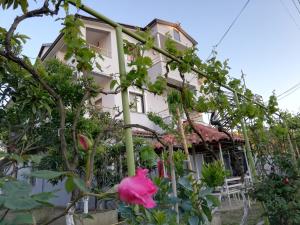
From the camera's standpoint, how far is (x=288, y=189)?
11.6 feet

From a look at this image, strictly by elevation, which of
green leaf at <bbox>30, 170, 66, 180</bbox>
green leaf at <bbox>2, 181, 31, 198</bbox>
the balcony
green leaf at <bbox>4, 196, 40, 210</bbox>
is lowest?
green leaf at <bbox>4, 196, 40, 210</bbox>

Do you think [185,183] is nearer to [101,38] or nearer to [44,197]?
[44,197]

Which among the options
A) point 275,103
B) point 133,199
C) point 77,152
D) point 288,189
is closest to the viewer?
point 133,199

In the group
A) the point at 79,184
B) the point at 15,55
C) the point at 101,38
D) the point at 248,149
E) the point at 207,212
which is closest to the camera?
the point at 79,184

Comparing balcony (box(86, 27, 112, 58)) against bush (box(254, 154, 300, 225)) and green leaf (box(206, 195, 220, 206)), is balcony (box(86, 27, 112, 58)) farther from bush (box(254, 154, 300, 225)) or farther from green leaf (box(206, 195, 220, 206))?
green leaf (box(206, 195, 220, 206))

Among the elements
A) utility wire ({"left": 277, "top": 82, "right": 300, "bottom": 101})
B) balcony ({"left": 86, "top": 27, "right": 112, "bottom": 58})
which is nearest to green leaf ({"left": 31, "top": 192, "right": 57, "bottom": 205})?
balcony ({"left": 86, "top": 27, "right": 112, "bottom": 58})

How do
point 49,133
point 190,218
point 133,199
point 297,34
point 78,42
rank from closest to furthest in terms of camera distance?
1. point 133,199
2. point 190,218
3. point 78,42
4. point 49,133
5. point 297,34

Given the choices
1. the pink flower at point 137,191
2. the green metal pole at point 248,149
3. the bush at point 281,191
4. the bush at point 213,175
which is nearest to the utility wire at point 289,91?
the green metal pole at point 248,149

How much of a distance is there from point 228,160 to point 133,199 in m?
13.2

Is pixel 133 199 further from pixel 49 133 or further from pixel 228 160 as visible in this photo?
pixel 228 160

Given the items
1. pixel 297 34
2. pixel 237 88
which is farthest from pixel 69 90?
pixel 297 34

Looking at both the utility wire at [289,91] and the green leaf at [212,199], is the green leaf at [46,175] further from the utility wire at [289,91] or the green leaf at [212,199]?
the utility wire at [289,91]

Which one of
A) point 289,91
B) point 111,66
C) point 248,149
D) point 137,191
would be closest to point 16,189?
point 137,191

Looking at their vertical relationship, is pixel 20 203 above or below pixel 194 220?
above
